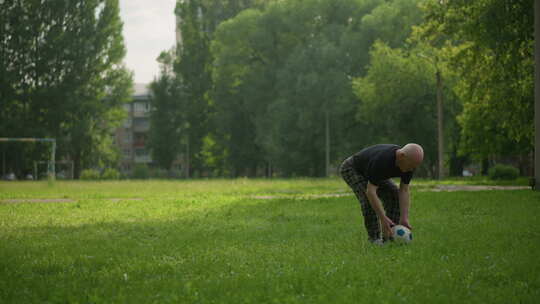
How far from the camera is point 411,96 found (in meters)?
44.0

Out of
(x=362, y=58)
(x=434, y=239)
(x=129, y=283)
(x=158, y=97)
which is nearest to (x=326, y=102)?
(x=362, y=58)

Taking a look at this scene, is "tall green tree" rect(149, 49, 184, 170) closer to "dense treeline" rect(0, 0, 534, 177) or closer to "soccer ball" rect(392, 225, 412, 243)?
"dense treeline" rect(0, 0, 534, 177)

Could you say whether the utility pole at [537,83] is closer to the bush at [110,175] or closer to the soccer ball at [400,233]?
the soccer ball at [400,233]

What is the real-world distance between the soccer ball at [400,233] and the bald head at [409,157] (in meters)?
0.93

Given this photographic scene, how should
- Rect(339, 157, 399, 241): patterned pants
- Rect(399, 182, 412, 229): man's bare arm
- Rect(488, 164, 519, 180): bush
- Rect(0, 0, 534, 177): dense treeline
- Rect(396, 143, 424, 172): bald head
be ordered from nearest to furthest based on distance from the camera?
Rect(396, 143, 424, 172): bald head → Rect(399, 182, 412, 229): man's bare arm → Rect(339, 157, 399, 241): patterned pants → Rect(488, 164, 519, 180): bush → Rect(0, 0, 534, 177): dense treeline

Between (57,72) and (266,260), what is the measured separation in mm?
54992

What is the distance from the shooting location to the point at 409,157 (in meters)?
7.32

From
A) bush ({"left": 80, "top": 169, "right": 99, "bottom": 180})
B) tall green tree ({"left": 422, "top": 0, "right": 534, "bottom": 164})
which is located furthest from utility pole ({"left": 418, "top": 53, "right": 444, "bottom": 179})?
bush ({"left": 80, "top": 169, "right": 99, "bottom": 180})

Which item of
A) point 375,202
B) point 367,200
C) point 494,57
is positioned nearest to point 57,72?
point 494,57

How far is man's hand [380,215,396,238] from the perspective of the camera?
25.1 ft

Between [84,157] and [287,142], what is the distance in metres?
20.5

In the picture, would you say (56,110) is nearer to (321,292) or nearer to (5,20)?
(5,20)

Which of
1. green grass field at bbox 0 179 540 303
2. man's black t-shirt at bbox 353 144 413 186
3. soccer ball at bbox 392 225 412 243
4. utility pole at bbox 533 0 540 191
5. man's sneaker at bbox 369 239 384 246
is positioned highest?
utility pole at bbox 533 0 540 191

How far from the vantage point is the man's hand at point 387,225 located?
7648mm
